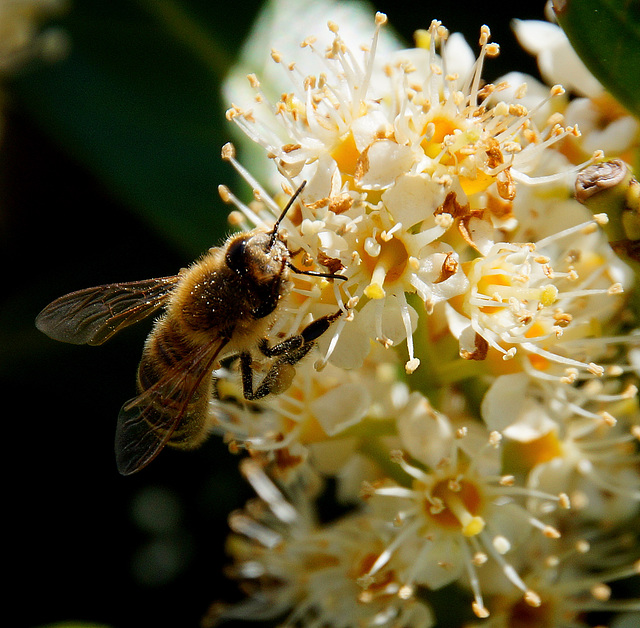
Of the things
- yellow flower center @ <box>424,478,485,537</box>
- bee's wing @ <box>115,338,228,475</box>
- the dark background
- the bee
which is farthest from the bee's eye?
the dark background

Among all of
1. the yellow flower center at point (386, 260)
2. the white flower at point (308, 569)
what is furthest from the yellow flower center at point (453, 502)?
the yellow flower center at point (386, 260)

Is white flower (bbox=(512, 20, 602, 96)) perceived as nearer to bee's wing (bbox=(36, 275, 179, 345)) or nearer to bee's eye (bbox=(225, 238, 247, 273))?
bee's eye (bbox=(225, 238, 247, 273))

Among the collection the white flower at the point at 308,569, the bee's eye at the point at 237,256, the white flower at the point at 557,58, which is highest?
the bee's eye at the point at 237,256

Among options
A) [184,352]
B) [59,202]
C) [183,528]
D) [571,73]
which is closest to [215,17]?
[59,202]

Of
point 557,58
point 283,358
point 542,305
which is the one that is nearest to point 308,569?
point 283,358

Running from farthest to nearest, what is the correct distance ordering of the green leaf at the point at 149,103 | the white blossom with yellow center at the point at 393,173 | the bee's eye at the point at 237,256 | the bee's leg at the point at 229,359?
the green leaf at the point at 149,103 → the bee's leg at the point at 229,359 → the bee's eye at the point at 237,256 → the white blossom with yellow center at the point at 393,173

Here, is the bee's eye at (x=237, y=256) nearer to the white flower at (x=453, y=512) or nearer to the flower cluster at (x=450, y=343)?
the flower cluster at (x=450, y=343)

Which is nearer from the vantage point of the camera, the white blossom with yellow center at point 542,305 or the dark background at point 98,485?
the white blossom with yellow center at point 542,305

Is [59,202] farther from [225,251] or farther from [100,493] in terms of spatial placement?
[225,251]
